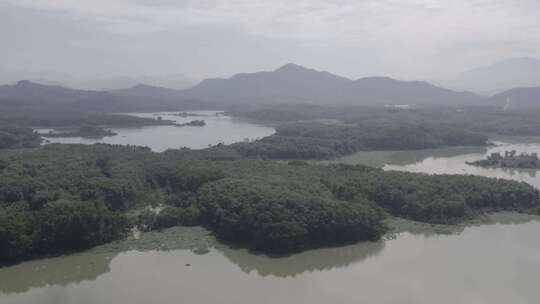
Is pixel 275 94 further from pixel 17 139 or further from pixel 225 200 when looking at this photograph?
pixel 225 200

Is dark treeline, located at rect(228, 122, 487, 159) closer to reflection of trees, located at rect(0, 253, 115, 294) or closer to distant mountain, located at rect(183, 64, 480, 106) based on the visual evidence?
reflection of trees, located at rect(0, 253, 115, 294)

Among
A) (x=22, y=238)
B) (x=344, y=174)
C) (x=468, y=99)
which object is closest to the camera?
(x=22, y=238)

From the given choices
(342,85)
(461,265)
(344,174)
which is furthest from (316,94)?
(461,265)

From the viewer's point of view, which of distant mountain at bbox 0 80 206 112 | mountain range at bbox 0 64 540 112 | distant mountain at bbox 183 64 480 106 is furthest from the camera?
distant mountain at bbox 183 64 480 106

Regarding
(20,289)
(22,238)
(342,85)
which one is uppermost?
(342,85)

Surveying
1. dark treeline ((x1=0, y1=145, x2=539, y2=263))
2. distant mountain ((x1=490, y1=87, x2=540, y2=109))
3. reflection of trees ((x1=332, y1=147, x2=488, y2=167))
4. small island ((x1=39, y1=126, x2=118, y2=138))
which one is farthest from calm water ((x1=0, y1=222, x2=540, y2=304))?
distant mountain ((x1=490, y1=87, x2=540, y2=109))

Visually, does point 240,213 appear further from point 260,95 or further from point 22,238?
point 260,95

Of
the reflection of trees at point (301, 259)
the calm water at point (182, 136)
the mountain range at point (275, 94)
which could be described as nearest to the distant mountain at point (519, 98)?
the mountain range at point (275, 94)
